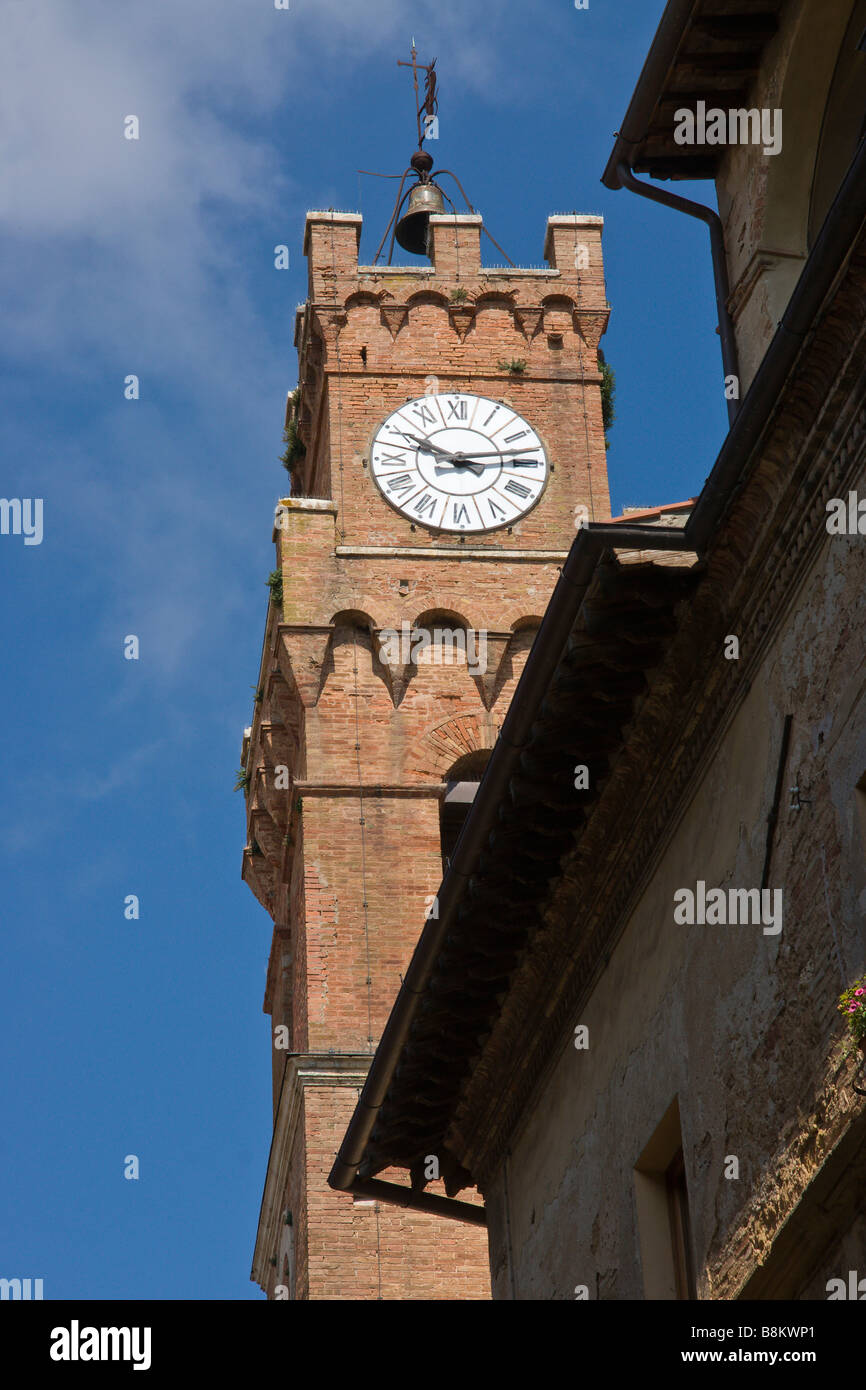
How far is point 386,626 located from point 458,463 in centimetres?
254

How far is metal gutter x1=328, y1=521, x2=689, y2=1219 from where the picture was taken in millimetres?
9984

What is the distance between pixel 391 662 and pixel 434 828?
2.04 meters

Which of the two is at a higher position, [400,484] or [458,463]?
[458,463]

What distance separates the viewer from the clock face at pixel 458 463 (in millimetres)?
28047

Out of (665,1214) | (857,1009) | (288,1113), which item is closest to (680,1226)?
(665,1214)

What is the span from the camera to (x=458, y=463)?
28.4 metres

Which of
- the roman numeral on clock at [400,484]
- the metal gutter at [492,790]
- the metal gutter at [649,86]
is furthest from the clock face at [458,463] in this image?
the metal gutter at [649,86]

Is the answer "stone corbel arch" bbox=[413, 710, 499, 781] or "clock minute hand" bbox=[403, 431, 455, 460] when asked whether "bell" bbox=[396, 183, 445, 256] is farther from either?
"stone corbel arch" bbox=[413, 710, 499, 781]

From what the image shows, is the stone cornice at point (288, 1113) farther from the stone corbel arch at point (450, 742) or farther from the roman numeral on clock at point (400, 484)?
the roman numeral on clock at point (400, 484)


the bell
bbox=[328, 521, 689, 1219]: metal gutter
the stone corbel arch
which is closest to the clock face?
the stone corbel arch

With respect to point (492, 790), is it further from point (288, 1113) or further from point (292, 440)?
point (292, 440)

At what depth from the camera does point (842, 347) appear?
28.3 feet

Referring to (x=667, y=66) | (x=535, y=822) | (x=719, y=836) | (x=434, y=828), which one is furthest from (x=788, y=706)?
(x=434, y=828)

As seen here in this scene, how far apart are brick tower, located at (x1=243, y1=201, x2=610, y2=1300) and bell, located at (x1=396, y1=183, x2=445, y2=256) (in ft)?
5.75
